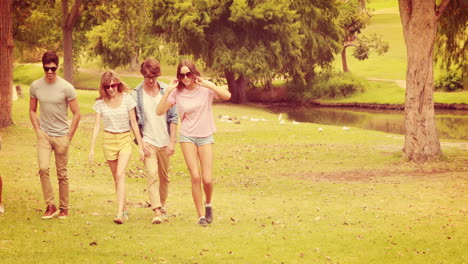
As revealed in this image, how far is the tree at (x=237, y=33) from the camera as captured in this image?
46.0 metres

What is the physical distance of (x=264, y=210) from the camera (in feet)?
43.3

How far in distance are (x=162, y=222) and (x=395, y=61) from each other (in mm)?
67422

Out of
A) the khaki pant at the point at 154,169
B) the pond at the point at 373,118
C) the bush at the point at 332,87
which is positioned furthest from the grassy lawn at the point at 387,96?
the khaki pant at the point at 154,169

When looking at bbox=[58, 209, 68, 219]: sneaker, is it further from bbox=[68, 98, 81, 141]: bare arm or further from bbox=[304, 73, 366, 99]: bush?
bbox=[304, 73, 366, 99]: bush

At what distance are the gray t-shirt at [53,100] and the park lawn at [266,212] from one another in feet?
4.78

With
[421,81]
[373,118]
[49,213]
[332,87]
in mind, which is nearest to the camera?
[49,213]

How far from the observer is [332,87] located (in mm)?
57469

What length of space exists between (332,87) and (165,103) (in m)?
47.7

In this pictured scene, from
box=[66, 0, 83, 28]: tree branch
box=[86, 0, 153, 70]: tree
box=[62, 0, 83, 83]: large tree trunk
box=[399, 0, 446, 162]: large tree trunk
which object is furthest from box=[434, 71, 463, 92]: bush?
box=[399, 0, 446, 162]: large tree trunk

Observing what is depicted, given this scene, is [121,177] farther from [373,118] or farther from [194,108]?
[373,118]

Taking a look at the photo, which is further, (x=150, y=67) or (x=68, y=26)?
(x=68, y=26)

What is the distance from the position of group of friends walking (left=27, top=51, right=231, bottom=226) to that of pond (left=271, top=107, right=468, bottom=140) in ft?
84.7

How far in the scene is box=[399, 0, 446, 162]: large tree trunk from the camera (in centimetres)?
1970

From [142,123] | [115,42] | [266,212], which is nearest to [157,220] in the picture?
[142,123]
